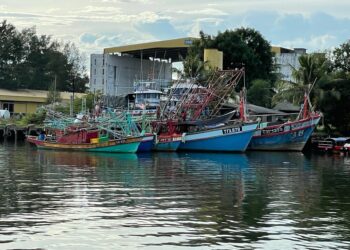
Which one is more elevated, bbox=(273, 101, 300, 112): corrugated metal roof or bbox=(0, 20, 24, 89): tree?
bbox=(0, 20, 24, 89): tree

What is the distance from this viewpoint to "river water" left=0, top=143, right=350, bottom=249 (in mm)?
15758

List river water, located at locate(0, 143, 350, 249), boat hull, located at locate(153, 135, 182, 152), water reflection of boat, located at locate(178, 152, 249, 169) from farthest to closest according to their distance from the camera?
boat hull, located at locate(153, 135, 182, 152), water reflection of boat, located at locate(178, 152, 249, 169), river water, located at locate(0, 143, 350, 249)

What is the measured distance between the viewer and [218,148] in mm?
51906

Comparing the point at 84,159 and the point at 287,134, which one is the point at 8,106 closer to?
the point at 287,134

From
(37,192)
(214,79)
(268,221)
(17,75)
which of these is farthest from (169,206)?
(17,75)

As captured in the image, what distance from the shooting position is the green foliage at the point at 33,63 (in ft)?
358

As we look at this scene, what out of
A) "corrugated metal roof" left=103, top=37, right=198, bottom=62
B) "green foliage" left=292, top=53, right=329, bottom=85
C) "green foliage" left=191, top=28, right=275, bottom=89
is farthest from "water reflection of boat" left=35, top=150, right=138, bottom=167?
"corrugated metal roof" left=103, top=37, right=198, bottom=62

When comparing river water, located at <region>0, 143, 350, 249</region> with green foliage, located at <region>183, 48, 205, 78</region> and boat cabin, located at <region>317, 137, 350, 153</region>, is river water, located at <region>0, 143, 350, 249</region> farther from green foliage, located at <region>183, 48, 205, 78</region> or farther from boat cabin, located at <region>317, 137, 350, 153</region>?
green foliage, located at <region>183, 48, 205, 78</region>

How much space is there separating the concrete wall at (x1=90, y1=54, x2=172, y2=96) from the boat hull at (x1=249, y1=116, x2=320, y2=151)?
34910 mm

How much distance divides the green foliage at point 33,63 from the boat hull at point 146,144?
199ft

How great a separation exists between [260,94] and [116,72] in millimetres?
26482

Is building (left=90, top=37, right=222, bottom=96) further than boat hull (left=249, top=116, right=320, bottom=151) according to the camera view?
Yes

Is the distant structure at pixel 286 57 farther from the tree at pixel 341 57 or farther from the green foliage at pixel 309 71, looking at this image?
the green foliage at pixel 309 71

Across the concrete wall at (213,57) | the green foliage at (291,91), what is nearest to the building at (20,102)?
the concrete wall at (213,57)
